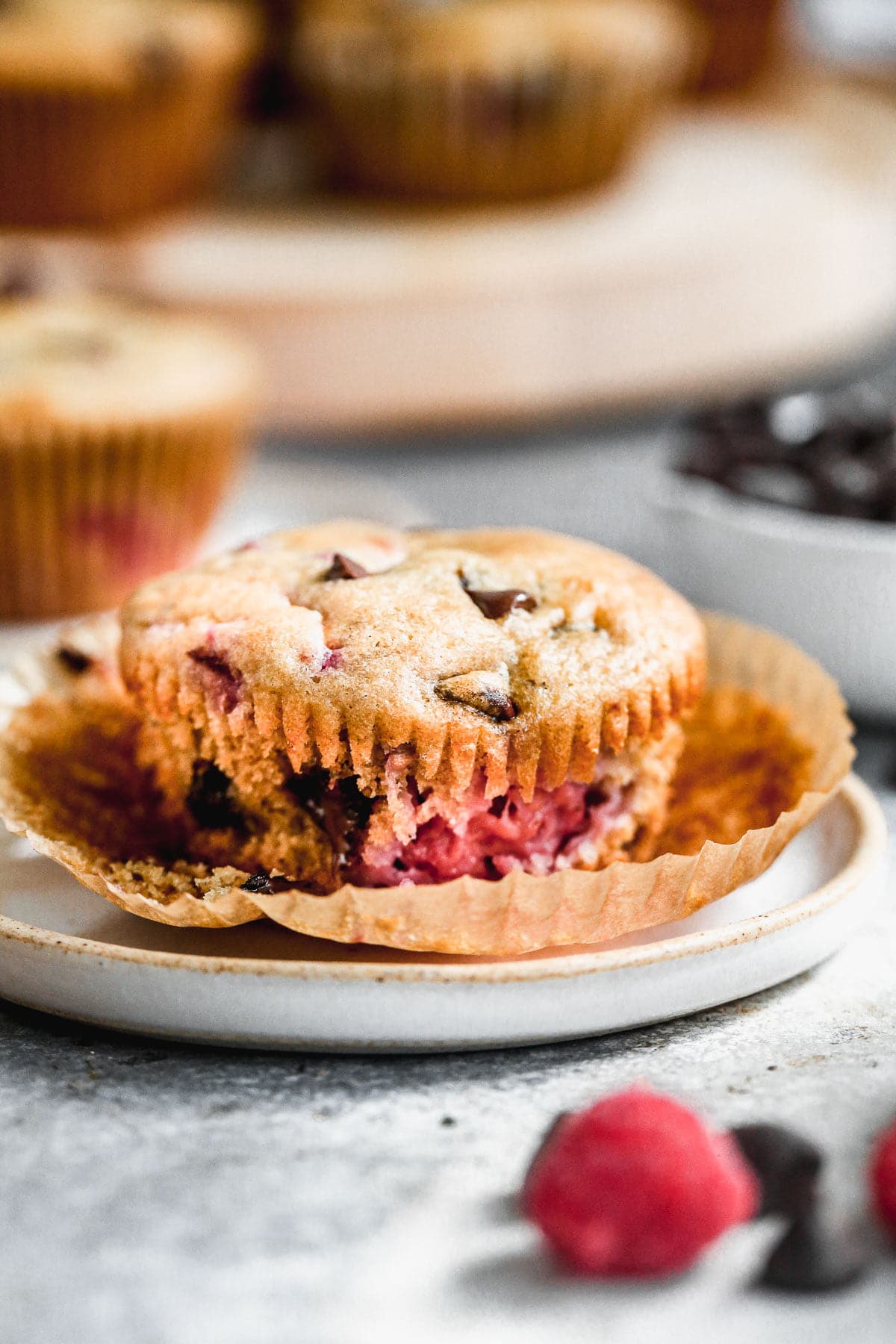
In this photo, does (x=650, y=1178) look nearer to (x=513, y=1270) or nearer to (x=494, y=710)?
(x=513, y=1270)

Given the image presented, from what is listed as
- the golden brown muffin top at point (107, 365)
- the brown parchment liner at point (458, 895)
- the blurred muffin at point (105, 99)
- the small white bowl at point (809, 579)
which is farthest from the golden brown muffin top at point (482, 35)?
the brown parchment liner at point (458, 895)

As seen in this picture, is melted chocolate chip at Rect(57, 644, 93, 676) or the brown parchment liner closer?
the brown parchment liner

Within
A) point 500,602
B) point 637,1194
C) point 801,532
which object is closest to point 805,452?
point 801,532

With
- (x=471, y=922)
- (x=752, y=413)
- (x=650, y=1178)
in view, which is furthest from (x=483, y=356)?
(x=650, y=1178)

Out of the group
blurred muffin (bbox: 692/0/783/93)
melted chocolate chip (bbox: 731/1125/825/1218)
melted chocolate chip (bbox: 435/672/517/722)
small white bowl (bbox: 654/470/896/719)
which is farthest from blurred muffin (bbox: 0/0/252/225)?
melted chocolate chip (bbox: 731/1125/825/1218)

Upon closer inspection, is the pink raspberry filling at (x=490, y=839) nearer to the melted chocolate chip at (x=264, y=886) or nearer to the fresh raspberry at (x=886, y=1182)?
the melted chocolate chip at (x=264, y=886)

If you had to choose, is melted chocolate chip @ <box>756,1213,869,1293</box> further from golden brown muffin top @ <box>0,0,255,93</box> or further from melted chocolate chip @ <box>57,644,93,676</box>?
golden brown muffin top @ <box>0,0,255,93</box>
